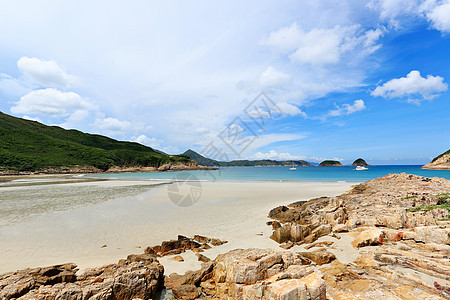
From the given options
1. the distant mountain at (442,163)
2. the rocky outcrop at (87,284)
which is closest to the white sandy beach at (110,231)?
the rocky outcrop at (87,284)

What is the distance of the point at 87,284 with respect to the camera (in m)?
4.57

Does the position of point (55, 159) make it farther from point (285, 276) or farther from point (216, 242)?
point (285, 276)

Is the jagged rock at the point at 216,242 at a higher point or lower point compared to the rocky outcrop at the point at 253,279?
lower

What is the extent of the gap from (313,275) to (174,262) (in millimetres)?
5072

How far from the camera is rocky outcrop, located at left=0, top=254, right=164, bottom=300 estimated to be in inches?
165

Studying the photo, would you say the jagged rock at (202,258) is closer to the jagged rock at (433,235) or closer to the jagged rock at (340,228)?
the jagged rock at (340,228)

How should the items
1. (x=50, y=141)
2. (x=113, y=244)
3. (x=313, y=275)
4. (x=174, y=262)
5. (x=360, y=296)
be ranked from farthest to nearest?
(x=50, y=141)
(x=113, y=244)
(x=174, y=262)
(x=313, y=275)
(x=360, y=296)

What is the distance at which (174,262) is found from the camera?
729cm

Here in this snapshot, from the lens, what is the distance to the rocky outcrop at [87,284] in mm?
4203

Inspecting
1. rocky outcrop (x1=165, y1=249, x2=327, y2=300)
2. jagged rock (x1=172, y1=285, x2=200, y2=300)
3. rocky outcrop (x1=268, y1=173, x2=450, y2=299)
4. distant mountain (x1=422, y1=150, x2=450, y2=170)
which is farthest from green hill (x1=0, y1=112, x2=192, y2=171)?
distant mountain (x1=422, y1=150, x2=450, y2=170)

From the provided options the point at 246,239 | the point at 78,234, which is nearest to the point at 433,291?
the point at 246,239

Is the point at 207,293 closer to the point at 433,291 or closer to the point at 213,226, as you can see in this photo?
the point at 433,291

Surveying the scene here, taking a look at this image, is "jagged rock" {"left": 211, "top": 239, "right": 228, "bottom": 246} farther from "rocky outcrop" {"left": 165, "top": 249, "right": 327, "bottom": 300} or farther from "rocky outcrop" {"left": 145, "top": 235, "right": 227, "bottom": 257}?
"rocky outcrop" {"left": 165, "top": 249, "right": 327, "bottom": 300}

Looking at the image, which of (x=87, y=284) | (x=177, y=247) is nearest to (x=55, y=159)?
(x=177, y=247)
